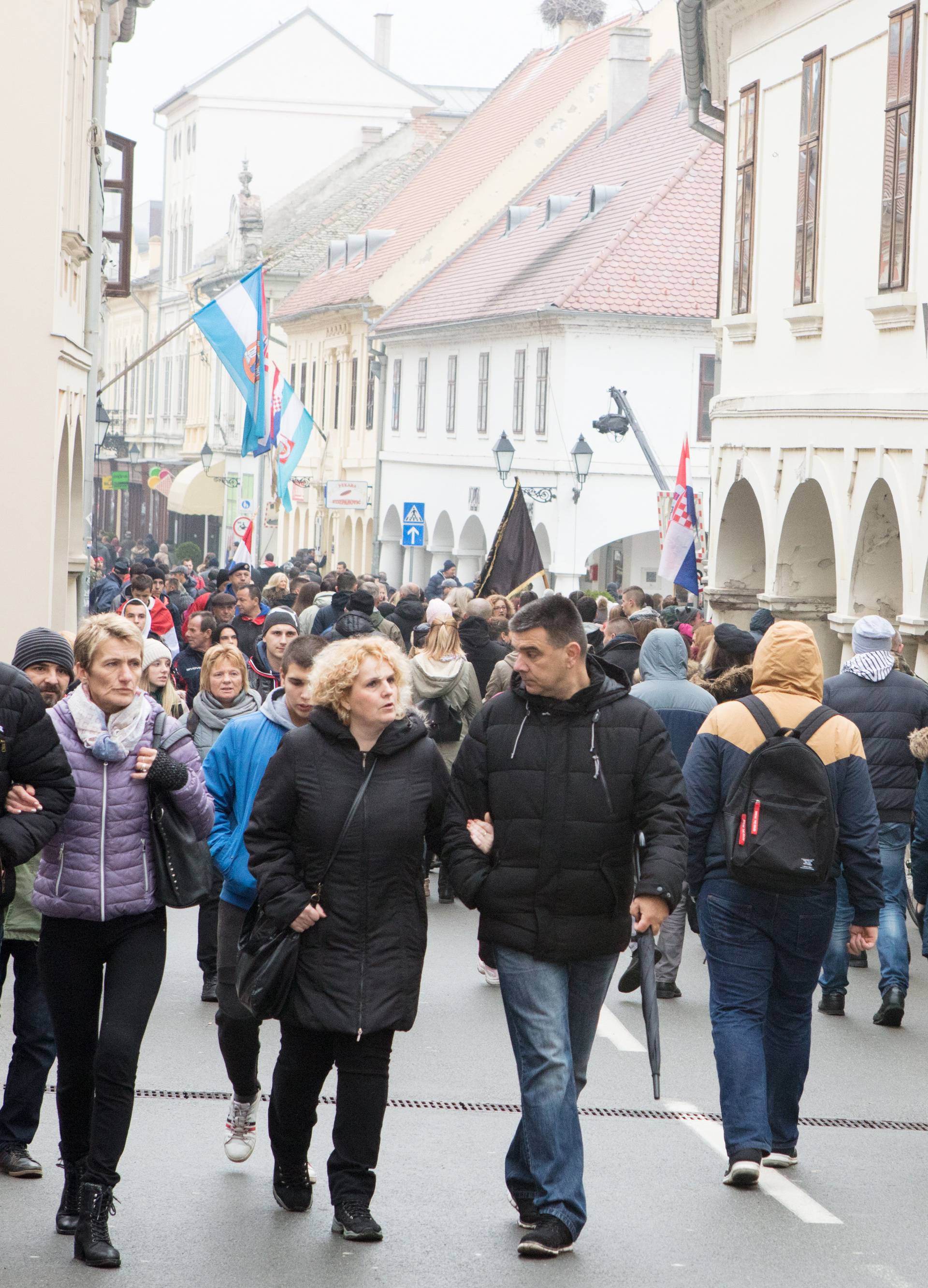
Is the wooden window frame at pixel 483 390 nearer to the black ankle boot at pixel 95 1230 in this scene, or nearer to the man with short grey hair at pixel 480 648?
the man with short grey hair at pixel 480 648

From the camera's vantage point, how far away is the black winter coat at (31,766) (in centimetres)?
571

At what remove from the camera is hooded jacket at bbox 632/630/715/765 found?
33.4 feet

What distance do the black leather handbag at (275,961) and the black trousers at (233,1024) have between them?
2.21 ft

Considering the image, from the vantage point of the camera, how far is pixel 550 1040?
232 inches

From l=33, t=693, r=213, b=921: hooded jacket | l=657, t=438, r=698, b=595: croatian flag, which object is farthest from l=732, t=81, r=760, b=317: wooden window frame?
l=33, t=693, r=213, b=921: hooded jacket

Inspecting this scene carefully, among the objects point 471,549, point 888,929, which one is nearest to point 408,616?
point 888,929

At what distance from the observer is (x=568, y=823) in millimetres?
5914

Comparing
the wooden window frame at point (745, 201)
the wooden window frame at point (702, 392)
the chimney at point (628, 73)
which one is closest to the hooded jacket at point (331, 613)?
the wooden window frame at point (745, 201)

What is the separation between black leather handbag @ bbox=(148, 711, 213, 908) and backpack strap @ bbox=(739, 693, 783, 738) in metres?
1.96

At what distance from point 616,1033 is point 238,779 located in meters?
3.07

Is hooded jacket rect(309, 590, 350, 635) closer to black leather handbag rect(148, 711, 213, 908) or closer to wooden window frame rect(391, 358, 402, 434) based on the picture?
black leather handbag rect(148, 711, 213, 908)

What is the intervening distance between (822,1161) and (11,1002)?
12.9 feet

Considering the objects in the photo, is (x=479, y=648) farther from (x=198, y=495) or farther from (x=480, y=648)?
(x=198, y=495)

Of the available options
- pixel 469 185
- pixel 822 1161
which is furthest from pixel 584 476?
pixel 822 1161
